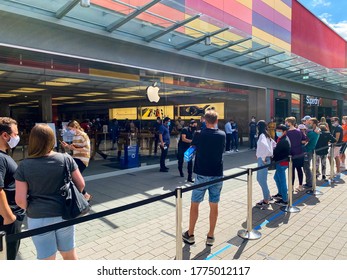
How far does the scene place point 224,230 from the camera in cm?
456

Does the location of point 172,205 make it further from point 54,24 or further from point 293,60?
point 293,60

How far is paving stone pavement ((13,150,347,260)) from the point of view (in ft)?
12.3

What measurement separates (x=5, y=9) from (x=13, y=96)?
11.4 metres

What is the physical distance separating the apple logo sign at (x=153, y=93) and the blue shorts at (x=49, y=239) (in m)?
8.55

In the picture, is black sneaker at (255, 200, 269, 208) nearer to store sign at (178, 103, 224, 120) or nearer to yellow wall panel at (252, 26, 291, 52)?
store sign at (178, 103, 224, 120)

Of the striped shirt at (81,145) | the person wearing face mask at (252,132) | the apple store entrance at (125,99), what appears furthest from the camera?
the person wearing face mask at (252,132)

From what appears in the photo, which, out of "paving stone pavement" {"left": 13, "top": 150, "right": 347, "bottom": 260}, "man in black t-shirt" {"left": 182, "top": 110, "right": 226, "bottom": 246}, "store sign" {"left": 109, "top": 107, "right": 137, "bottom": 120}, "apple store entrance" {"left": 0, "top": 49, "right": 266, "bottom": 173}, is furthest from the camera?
"store sign" {"left": 109, "top": 107, "right": 137, "bottom": 120}

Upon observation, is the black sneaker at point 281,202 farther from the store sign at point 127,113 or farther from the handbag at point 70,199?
the store sign at point 127,113

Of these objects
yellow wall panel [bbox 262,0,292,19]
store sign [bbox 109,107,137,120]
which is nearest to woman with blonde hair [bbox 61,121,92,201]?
store sign [bbox 109,107,137,120]

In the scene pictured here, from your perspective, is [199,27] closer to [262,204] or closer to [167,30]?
[167,30]

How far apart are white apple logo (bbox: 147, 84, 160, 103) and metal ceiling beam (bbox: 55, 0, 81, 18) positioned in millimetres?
4569

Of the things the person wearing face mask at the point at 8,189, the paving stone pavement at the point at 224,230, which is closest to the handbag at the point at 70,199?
the person wearing face mask at the point at 8,189

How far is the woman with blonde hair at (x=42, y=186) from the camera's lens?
2.32 metres

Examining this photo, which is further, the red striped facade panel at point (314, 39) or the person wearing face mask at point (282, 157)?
the red striped facade panel at point (314, 39)
